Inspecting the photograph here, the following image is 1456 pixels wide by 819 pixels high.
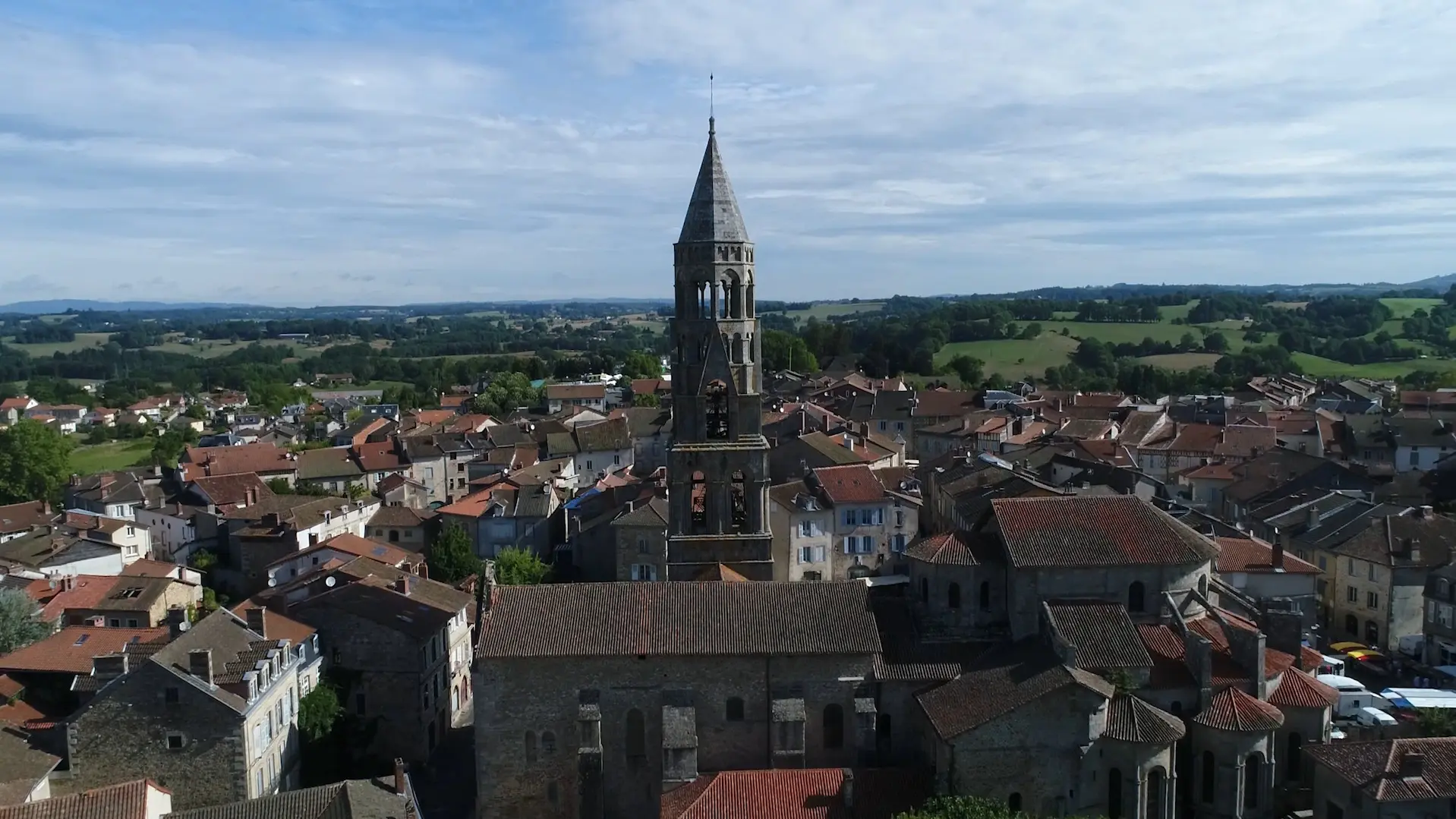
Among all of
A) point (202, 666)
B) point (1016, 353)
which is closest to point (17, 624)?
point (202, 666)

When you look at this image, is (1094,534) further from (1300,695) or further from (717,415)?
(717,415)

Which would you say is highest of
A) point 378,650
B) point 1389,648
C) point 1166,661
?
point 1166,661

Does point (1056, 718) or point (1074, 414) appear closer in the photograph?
point (1056, 718)

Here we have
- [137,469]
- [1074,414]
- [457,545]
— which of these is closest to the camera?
[457,545]

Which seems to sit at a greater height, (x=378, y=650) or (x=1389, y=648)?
(x=378, y=650)

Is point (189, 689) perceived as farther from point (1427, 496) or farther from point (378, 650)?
point (1427, 496)

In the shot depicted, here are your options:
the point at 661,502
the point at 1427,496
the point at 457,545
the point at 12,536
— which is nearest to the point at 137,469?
the point at 12,536

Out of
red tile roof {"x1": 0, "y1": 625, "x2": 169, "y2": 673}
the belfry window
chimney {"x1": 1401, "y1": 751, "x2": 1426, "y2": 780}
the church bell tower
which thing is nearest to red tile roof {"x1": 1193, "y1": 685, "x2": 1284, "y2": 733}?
chimney {"x1": 1401, "y1": 751, "x2": 1426, "y2": 780}
